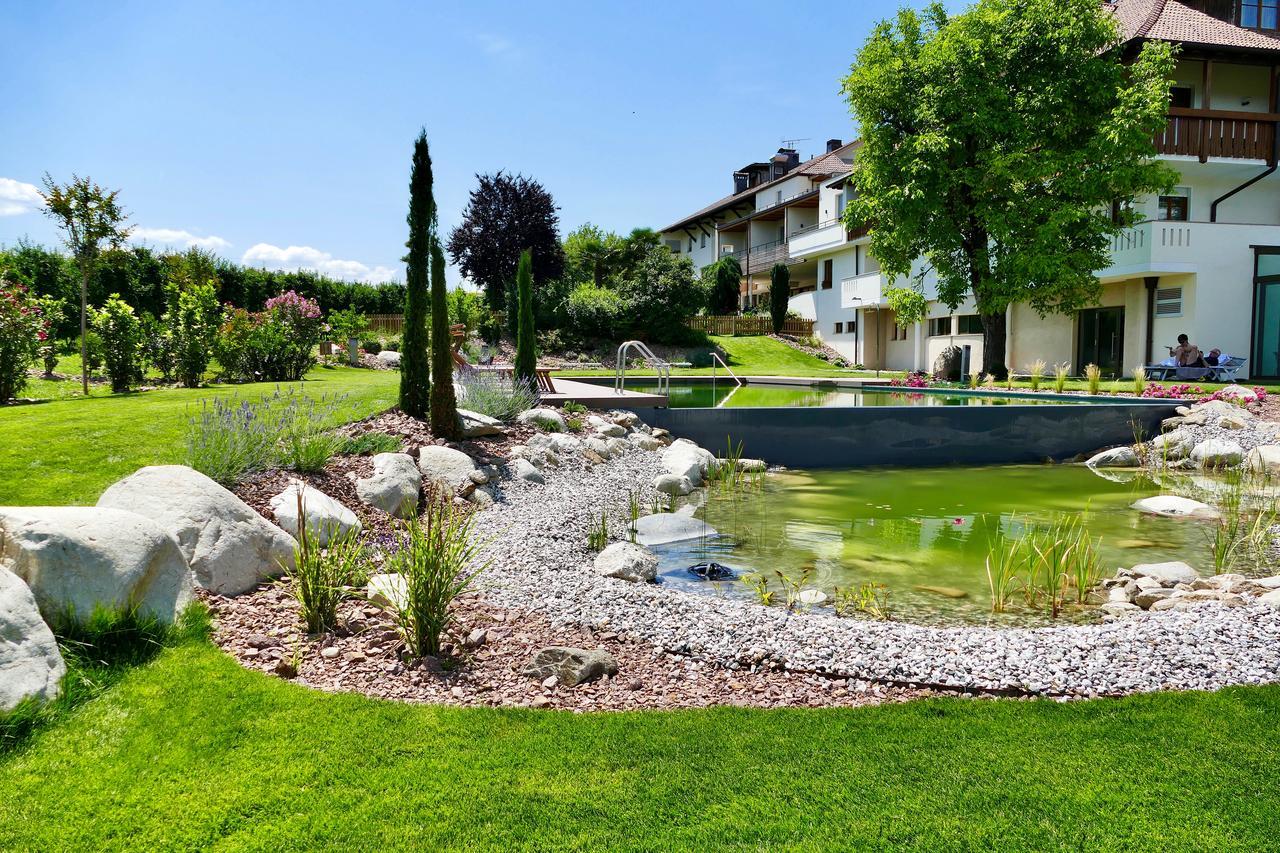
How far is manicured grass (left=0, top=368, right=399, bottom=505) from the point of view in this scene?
5453 millimetres

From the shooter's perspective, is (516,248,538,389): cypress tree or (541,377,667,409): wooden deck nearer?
(516,248,538,389): cypress tree

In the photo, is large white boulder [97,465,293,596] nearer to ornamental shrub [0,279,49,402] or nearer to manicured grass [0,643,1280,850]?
manicured grass [0,643,1280,850]

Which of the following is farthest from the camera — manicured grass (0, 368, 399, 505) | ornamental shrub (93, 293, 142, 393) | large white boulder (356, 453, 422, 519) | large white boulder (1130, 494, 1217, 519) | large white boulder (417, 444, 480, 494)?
ornamental shrub (93, 293, 142, 393)

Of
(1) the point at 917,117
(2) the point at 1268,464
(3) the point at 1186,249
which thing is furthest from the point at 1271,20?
(2) the point at 1268,464

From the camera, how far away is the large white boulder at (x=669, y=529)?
7.39 m

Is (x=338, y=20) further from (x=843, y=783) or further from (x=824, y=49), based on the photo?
(x=824, y=49)

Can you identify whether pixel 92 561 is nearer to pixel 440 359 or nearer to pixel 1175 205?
pixel 440 359

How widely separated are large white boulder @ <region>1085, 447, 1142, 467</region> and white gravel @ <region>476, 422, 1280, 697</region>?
8445 mm

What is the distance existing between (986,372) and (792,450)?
1166cm

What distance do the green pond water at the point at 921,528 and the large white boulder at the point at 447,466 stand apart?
7.20ft

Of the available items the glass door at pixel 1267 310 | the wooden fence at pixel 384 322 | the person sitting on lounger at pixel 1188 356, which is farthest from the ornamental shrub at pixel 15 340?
the glass door at pixel 1267 310

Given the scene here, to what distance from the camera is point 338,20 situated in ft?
33.7

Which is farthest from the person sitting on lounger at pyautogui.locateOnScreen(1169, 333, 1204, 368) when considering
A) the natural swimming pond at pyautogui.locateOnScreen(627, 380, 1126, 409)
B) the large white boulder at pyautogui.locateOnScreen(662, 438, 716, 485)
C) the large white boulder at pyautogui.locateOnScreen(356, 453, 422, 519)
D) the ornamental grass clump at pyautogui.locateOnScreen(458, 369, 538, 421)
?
the large white boulder at pyautogui.locateOnScreen(356, 453, 422, 519)

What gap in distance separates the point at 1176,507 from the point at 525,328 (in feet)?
29.9
